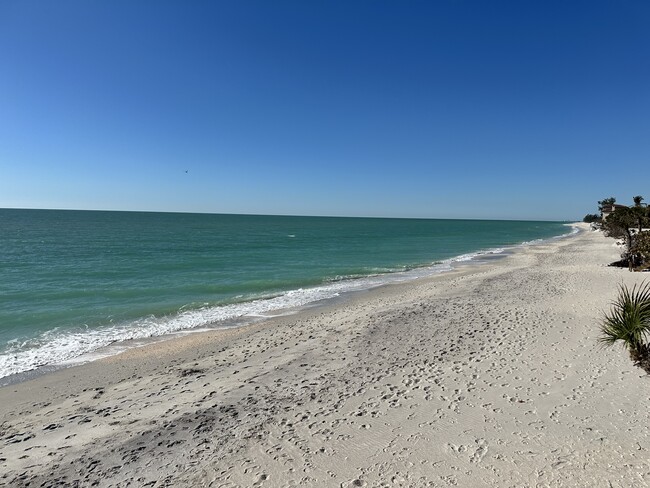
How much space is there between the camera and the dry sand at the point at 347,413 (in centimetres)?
555

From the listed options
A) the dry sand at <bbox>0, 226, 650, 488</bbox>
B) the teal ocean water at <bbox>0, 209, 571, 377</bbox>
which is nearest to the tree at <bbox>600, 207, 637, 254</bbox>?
A: the teal ocean water at <bbox>0, 209, 571, 377</bbox>

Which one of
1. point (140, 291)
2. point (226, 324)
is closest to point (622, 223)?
point (226, 324)

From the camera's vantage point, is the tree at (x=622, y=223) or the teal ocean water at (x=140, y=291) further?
the tree at (x=622, y=223)

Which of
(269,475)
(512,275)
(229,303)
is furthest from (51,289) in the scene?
(512,275)

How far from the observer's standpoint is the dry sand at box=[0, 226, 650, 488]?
555 cm

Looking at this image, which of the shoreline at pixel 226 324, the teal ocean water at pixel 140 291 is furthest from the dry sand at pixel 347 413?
the teal ocean water at pixel 140 291

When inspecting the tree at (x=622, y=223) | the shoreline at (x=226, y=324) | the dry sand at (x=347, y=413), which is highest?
the tree at (x=622, y=223)

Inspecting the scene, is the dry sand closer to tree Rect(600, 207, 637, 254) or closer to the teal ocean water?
the teal ocean water

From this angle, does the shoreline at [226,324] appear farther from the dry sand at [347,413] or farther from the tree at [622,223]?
the tree at [622,223]

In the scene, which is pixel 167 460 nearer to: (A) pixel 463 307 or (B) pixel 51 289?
(A) pixel 463 307

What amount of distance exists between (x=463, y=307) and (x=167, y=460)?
13.2 m

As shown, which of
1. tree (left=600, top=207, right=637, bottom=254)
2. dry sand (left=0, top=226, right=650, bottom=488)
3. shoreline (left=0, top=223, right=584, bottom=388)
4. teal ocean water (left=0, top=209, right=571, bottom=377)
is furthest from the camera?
tree (left=600, top=207, right=637, bottom=254)

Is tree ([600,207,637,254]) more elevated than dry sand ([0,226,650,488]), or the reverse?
tree ([600,207,637,254])

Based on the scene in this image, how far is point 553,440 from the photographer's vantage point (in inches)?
239
